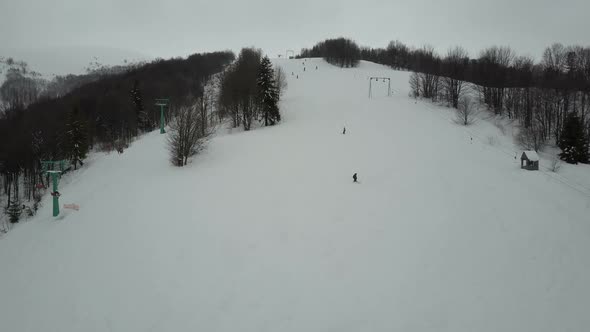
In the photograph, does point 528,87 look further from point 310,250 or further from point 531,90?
point 310,250

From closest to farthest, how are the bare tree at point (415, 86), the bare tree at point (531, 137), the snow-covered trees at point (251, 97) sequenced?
the bare tree at point (531, 137)
the snow-covered trees at point (251, 97)
the bare tree at point (415, 86)

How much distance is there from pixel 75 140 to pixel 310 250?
123 feet

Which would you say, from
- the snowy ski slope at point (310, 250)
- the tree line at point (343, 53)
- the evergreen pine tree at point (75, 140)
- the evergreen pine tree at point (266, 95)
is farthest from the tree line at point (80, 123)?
the tree line at point (343, 53)

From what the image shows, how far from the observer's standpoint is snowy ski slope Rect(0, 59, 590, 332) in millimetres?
10125

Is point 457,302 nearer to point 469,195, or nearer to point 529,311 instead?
point 529,311

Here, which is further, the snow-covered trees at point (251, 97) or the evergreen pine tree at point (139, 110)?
the evergreen pine tree at point (139, 110)

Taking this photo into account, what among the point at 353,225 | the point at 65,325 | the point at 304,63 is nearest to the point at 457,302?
the point at 353,225

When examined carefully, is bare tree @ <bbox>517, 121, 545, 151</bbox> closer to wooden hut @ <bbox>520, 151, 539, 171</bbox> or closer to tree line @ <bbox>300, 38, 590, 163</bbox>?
tree line @ <bbox>300, 38, 590, 163</bbox>

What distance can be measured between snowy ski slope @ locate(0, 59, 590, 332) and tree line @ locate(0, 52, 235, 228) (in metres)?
16.0

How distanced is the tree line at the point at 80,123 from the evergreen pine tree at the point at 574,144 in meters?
49.6

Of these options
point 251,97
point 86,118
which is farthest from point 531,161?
point 86,118

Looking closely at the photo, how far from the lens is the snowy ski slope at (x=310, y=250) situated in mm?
10125

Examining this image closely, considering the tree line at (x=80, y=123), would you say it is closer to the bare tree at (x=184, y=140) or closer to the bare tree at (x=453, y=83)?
the bare tree at (x=184, y=140)

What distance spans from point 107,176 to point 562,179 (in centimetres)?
3799
